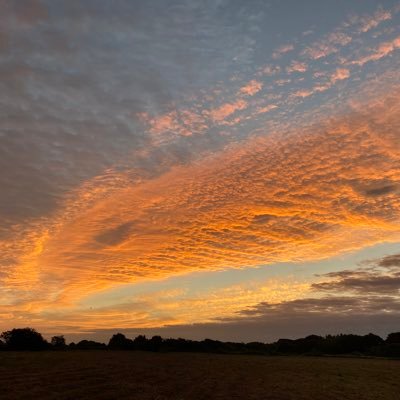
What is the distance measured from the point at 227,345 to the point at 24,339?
220 feet

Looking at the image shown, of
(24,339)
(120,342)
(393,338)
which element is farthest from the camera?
(393,338)

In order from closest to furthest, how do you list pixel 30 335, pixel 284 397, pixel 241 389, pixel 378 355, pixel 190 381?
1. pixel 284 397
2. pixel 241 389
3. pixel 190 381
4. pixel 30 335
5. pixel 378 355

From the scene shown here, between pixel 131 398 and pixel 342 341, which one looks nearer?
pixel 131 398

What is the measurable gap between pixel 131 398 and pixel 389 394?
22.7 m

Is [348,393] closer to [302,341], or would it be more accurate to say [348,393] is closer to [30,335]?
[30,335]

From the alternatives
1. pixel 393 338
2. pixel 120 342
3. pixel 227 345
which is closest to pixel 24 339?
pixel 120 342

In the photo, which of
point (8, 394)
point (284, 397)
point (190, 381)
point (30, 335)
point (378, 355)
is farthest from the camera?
point (378, 355)

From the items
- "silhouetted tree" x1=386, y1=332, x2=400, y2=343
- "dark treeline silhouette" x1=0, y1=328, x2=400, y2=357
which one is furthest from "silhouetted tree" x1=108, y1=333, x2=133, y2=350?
"silhouetted tree" x1=386, y1=332, x2=400, y2=343

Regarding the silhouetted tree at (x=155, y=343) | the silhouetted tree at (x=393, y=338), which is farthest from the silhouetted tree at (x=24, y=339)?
the silhouetted tree at (x=393, y=338)

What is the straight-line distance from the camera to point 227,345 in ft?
501

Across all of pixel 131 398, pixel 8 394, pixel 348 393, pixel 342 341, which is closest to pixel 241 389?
pixel 348 393

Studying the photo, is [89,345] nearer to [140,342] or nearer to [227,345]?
[140,342]

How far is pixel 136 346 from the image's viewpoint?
477 feet

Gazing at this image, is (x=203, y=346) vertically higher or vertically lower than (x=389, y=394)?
higher
